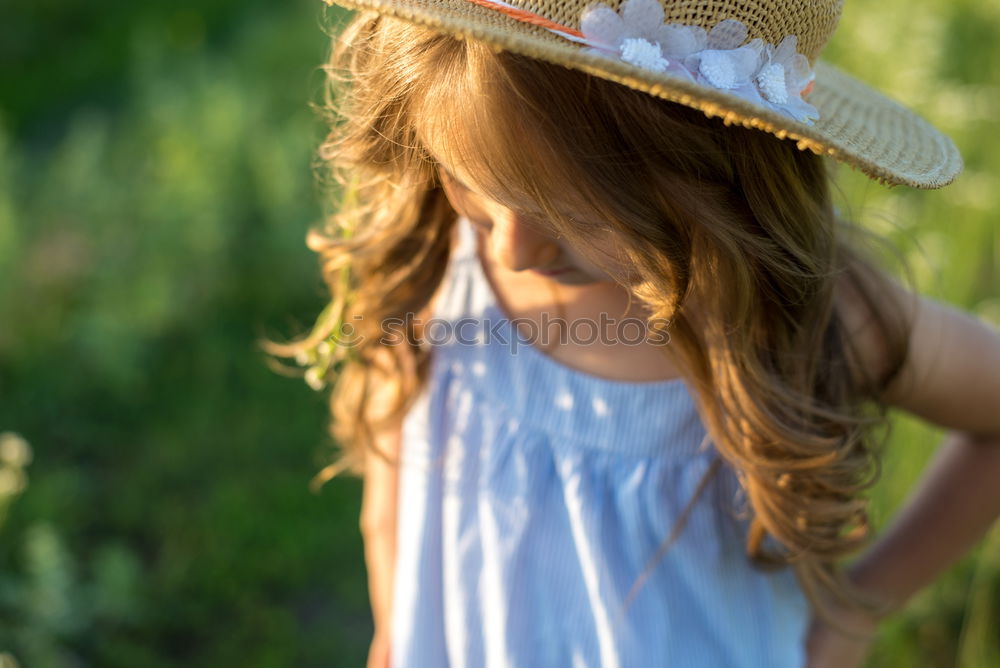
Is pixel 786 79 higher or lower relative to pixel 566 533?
higher

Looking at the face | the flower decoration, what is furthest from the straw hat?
the face

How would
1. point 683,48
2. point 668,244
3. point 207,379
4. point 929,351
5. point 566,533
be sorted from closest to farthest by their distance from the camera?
point 683,48 < point 668,244 < point 929,351 < point 566,533 < point 207,379

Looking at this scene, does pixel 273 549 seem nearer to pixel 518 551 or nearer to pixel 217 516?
pixel 217 516

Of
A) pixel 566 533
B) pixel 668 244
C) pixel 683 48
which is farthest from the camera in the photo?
pixel 566 533

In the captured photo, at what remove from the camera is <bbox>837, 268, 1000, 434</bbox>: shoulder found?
3.98 ft

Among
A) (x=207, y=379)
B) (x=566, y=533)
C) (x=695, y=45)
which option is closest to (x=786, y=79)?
(x=695, y=45)

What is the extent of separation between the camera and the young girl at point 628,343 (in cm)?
92

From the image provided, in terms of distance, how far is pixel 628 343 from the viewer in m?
1.31

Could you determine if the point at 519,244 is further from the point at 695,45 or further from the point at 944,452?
the point at 944,452

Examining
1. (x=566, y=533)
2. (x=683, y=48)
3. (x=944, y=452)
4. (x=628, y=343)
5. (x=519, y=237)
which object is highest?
(x=683, y=48)

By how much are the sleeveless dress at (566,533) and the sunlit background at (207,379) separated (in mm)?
785

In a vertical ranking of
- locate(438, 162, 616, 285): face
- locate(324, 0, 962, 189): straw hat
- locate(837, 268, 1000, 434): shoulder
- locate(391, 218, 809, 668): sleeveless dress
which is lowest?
locate(391, 218, 809, 668): sleeveless dress

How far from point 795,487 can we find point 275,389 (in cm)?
197

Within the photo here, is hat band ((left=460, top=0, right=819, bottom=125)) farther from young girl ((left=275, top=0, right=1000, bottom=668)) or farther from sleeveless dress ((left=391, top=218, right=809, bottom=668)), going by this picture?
sleeveless dress ((left=391, top=218, right=809, bottom=668))
